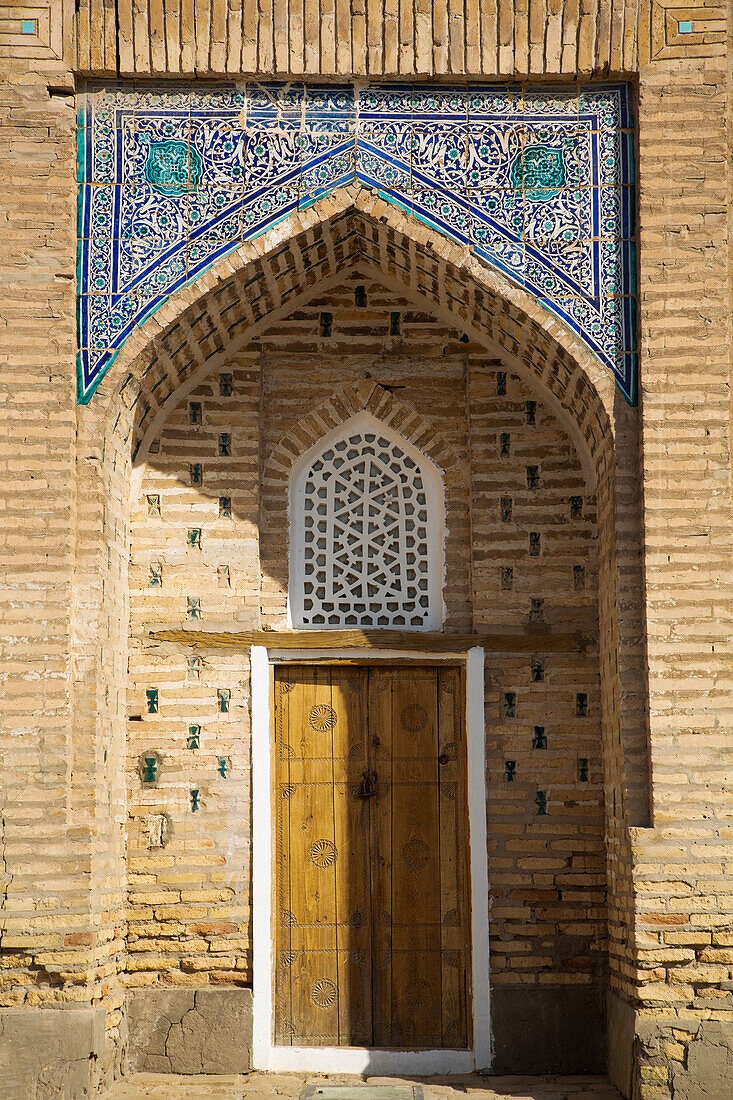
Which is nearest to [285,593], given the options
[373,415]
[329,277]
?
[373,415]

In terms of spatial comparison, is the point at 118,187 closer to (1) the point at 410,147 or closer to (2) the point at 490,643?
(1) the point at 410,147

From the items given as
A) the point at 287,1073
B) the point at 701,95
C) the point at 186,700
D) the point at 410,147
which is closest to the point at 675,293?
the point at 701,95

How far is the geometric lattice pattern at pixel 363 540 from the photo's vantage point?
6.27 m

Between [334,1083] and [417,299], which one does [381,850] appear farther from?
[417,299]

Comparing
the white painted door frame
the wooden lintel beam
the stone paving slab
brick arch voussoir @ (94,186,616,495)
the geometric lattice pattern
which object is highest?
brick arch voussoir @ (94,186,616,495)

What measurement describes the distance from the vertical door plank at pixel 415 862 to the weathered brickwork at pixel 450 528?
326 mm

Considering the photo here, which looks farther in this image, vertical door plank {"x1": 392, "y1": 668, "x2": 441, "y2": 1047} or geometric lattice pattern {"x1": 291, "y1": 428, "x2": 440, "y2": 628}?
geometric lattice pattern {"x1": 291, "y1": 428, "x2": 440, "y2": 628}

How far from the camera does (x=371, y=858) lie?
6.10 m

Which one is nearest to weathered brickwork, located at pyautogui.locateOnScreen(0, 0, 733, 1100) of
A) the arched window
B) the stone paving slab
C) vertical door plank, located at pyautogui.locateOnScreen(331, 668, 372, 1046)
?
the arched window

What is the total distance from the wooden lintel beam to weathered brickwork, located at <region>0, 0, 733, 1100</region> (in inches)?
2.4

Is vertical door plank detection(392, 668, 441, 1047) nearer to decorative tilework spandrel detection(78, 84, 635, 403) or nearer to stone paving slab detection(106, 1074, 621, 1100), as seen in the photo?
stone paving slab detection(106, 1074, 621, 1100)

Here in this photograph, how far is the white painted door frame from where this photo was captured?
5.86m

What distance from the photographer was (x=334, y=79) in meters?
5.68

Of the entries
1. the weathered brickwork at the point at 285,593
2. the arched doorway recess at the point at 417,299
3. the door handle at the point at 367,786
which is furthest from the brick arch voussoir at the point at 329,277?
the door handle at the point at 367,786
